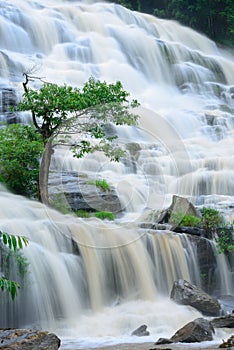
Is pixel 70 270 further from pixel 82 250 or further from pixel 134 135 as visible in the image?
pixel 134 135

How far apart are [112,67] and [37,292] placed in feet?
63.3

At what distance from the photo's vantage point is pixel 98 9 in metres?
32.5

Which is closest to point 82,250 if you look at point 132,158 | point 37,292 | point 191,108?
point 37,292

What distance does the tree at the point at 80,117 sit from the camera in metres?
10.3

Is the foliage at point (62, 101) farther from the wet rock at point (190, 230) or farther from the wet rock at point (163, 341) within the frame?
the wet rock at point (163, 341)

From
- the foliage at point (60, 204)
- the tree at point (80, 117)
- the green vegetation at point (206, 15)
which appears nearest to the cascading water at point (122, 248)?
the foliage at point (60, 204)

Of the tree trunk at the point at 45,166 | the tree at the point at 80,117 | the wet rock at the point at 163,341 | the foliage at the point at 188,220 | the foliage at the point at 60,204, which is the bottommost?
the wet rock at the point at 163,341

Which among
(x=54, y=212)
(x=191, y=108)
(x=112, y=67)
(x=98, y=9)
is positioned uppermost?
(x=98, y=9)

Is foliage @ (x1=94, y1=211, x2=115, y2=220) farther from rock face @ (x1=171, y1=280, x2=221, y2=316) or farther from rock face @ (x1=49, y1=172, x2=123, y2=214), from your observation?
rock face @ (x1=171, y1=280, x2=221, y2=316)

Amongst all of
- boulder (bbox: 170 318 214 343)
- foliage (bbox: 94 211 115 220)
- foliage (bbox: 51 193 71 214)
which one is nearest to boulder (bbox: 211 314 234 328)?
boulder (bbox: 170 318 214 343)

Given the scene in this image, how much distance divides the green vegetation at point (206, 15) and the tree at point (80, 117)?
2365 cm

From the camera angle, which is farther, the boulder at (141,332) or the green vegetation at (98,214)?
the green vegetation at (98,214)

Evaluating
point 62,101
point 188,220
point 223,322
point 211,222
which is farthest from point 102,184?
point 223,322

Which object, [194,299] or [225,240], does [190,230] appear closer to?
[225,240]
